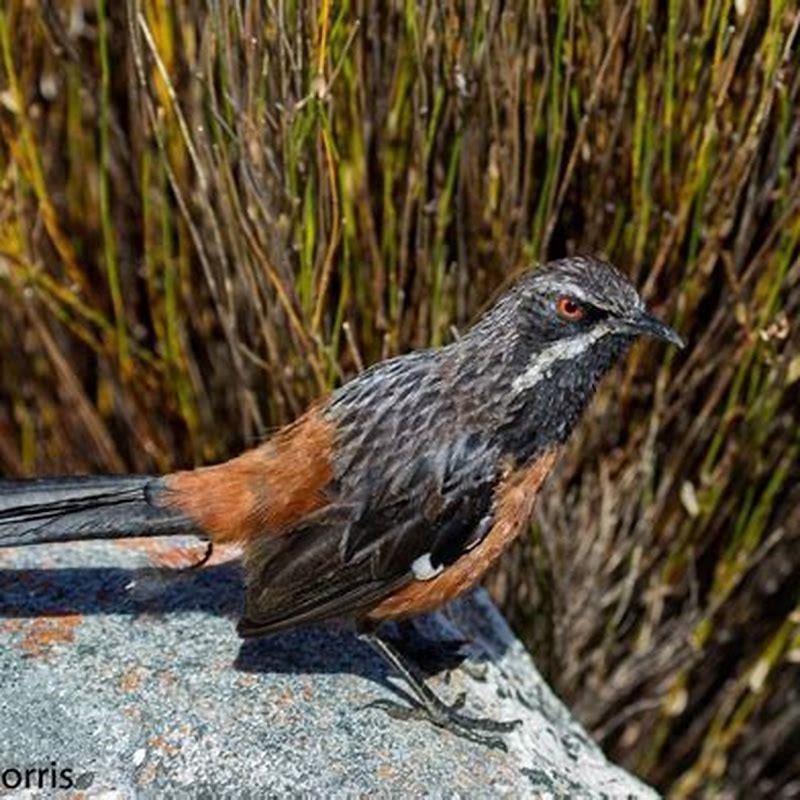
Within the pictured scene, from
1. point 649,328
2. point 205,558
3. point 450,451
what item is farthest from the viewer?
point 205,558

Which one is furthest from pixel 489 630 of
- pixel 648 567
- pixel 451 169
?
pixel 451 169

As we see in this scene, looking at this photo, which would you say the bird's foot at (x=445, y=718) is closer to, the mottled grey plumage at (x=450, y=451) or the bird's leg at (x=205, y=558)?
the mottled grey plumage at (x=450, y=451)

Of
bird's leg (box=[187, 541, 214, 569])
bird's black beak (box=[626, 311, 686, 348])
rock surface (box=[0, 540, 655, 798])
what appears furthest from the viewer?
bird's leg (box=[187, 541, 214, 569])

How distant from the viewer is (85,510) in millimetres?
3252

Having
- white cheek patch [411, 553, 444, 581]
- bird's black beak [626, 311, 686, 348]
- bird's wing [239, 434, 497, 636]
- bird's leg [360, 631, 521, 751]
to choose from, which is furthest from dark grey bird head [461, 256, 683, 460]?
bird's leg [360, 631, 521, 751]

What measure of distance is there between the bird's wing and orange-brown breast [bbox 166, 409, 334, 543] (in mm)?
59

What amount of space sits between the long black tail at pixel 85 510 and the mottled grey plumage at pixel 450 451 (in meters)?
0.25

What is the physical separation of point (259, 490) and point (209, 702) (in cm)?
48

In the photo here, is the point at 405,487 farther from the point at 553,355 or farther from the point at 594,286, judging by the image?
the point at 594,286

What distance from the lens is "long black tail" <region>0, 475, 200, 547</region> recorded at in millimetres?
3203

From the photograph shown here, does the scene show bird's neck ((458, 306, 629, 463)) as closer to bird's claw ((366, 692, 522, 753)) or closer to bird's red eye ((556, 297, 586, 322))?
bird's red eye ((556, 297, 586, 322))

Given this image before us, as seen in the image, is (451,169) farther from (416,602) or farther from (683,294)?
(416,602)

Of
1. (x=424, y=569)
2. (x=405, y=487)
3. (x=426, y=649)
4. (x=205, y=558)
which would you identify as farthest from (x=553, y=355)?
(x=205, y=558)

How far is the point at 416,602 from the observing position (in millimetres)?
3236
